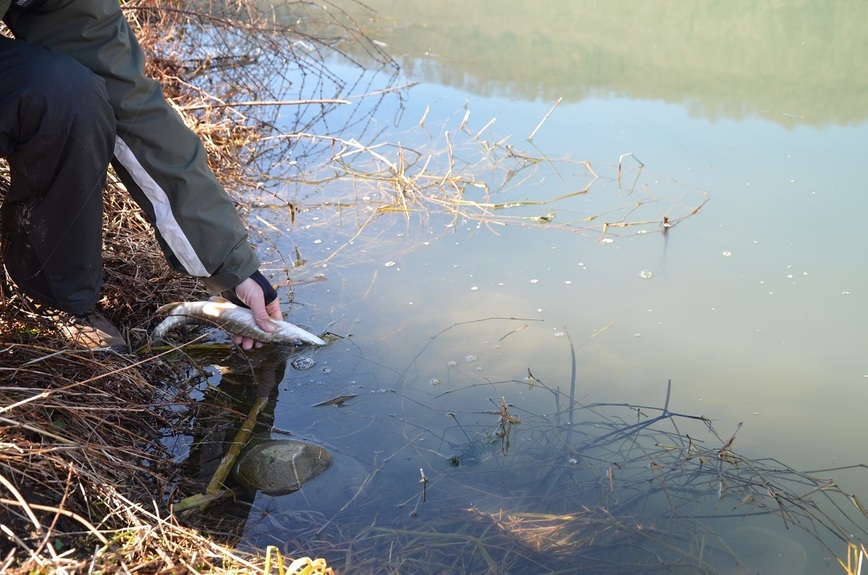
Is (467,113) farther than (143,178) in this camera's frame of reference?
Yes

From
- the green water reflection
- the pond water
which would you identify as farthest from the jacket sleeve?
the green water reflection

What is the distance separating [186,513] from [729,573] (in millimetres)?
1295

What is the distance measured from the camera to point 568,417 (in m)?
2.45

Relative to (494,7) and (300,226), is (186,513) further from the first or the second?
(494,7)

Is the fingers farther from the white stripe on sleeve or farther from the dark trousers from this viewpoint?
the dark trousers

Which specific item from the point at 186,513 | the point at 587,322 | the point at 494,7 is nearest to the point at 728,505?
the point at 587,322

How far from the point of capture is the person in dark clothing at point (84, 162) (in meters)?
2.12

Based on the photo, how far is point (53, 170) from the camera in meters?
2.18

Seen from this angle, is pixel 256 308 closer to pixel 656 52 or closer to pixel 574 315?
pixel 574 315

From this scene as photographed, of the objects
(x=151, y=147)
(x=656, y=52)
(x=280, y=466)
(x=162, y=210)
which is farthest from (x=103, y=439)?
(x=656, y=52)

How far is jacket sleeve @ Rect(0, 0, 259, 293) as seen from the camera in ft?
7.41

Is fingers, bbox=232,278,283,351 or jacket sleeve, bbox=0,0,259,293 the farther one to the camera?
fingers, bbox=232,278,283,351

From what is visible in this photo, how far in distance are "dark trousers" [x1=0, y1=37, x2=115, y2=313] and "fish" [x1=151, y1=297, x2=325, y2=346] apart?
38 centimetres

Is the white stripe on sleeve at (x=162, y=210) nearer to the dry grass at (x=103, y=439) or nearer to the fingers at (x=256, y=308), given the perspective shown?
the fingers at (x=256, y=308)
